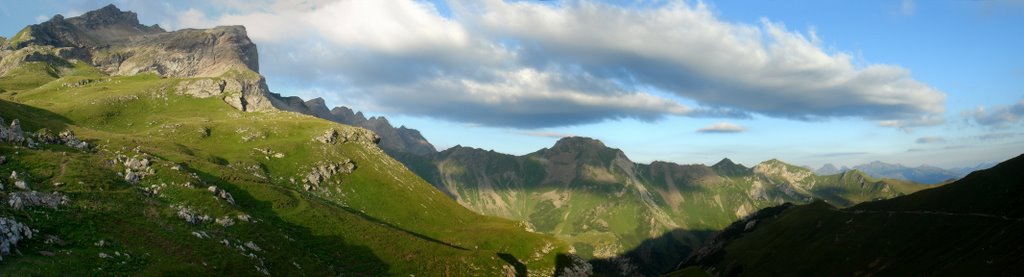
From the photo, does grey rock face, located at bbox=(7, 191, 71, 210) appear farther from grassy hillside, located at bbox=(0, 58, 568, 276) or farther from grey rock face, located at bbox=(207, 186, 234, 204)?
grey rock face, located at bbox=(207, 186, 234, 204)

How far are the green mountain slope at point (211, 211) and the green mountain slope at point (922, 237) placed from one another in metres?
82.5

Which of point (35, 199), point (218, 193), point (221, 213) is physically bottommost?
point (221, 213)

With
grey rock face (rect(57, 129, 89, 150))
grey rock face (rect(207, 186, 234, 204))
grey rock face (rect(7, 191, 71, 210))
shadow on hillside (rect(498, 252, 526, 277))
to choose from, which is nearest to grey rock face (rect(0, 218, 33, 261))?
grey rock face (rect(7, 191, 71, 210))

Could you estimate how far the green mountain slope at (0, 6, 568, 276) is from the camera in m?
56.4

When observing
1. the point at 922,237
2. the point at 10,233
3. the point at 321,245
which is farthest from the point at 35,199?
the point at 922,237

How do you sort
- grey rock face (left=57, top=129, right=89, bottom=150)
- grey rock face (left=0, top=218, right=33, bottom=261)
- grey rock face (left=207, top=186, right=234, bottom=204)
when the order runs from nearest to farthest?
grey rock face (left=0, top=218, right=33, bottom=261) → grey rock face (left=207, top=186, right=234, bottom=204) → grey rock face (left=57, top=129, right=89, bottom=150)

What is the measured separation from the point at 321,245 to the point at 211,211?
86.1 ft

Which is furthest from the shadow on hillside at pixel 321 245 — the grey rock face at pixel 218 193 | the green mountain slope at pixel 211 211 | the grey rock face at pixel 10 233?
the grey rock face at pixel 10 233

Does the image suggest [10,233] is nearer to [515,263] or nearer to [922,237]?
[515,263]

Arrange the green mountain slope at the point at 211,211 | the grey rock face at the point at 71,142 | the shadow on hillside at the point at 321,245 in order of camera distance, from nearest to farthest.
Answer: the green mountain slope at the point at 211,211 < the grey rock face at the point at 71,142 < the shadow on hillside at the point at 321,245

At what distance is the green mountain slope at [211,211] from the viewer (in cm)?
5641

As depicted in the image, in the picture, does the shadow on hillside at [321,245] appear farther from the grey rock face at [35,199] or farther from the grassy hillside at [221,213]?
the grey rock face at [35,199]

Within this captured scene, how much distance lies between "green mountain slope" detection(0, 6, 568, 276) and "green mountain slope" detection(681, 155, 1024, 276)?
82.5m

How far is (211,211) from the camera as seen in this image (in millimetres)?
87938
